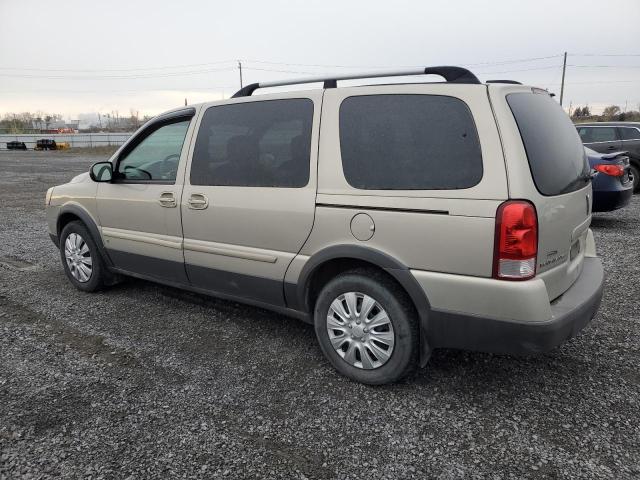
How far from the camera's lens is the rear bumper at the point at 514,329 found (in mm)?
2473

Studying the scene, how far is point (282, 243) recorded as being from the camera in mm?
3219

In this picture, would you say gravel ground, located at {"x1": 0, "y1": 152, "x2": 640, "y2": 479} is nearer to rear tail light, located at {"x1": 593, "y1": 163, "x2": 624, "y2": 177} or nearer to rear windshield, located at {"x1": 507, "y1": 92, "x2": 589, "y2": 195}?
rear windshield, located at {"x1": 507, "y1": 92, "x2": 589, "y2": 195}

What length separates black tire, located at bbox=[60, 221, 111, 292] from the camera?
4.63m

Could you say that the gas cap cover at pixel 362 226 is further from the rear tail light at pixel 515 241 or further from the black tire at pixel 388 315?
the rear tail light at pixel 515 241

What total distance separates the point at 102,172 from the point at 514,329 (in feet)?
11.8

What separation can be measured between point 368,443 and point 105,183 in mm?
3340

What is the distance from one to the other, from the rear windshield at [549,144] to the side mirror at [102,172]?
3.36 meters

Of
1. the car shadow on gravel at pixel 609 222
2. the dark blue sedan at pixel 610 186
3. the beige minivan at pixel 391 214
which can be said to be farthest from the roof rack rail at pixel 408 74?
the car shadow on gravel at pixel 609 222

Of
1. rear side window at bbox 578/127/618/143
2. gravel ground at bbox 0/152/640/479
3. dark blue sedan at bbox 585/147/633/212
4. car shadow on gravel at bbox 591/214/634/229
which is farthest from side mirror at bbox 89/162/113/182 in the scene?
Result: rear side window at bbox 578/127/618/143

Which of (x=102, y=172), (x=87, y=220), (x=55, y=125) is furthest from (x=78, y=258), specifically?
(x=55, y=125)

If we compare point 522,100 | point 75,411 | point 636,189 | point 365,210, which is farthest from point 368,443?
point 636,189

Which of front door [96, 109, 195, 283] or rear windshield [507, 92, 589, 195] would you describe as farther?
front door [96, 109, 195, 283]

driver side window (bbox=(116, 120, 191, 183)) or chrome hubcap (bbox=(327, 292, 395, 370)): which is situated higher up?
driver side window (bbox=(116, 120, 191, 183))

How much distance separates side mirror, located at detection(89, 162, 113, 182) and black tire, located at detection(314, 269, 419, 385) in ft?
7.93
